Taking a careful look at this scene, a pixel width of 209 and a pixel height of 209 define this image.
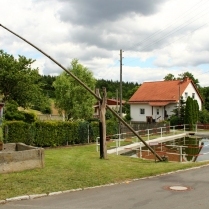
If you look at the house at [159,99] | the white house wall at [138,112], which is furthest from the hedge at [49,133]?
the white house wall at [138,112]

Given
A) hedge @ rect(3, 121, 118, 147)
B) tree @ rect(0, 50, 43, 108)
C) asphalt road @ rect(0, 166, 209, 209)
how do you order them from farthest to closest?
tree @ rect(0, 50, 43, 108)
hedge @ rect(3, 121, 118, 147)
asphalt road @ rect(0, 166, 209, 209)

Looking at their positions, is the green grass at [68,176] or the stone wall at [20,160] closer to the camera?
the green grass at [68,176]

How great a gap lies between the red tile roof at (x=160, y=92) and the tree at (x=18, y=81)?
20360 millimetres

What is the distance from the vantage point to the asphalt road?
857 centimetres

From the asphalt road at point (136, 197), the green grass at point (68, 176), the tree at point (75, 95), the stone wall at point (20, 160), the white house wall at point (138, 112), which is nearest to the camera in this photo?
the asphalt road at point (136, 197)

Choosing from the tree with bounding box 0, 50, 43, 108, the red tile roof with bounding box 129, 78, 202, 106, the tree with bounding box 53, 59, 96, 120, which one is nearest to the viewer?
the tree with bounding box 0, 50, 43, 108

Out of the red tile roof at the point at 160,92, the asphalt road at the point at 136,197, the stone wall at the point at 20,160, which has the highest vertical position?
the red tile roof at the point at 160,92

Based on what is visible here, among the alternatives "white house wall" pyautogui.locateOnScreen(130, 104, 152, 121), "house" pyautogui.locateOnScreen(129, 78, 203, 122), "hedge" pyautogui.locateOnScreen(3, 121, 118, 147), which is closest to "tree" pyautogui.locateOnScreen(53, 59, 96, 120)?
"white house wall" pyautogui.locateOnScreen(130, 104, 152, 121)

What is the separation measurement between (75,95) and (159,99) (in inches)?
529

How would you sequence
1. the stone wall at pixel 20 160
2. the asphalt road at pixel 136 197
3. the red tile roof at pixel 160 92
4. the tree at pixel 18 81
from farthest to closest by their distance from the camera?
the red tile roof at pixel 160 92, the tree at pixel 18 81, the stone wall at pixel 20 160, the asphalt road at pixel 136 197

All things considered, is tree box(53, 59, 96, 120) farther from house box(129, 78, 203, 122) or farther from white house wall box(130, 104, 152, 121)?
house box(129, 78, 203, 122)

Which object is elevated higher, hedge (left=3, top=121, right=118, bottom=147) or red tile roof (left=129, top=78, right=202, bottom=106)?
red tile roof (left=129, top=78, right=202, bottom=106)

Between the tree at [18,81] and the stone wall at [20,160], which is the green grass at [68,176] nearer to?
the stone wall at [20,160]

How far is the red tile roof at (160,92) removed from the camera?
170 ft
